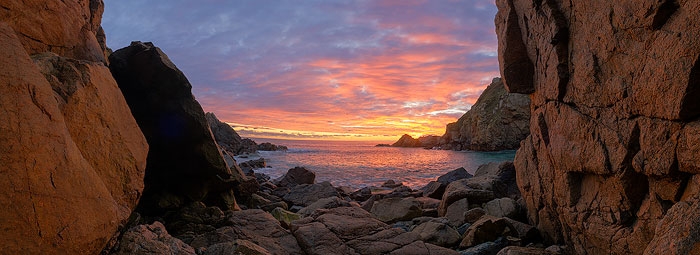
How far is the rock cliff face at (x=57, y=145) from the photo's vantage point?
3350mm

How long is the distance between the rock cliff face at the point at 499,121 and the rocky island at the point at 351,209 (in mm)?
68223

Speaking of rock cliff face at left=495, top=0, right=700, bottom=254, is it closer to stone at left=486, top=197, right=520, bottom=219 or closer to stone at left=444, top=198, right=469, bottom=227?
stone at left=486, top=197, right=520, bottom=219

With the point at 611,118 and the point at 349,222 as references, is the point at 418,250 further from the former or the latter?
the point at 611,118

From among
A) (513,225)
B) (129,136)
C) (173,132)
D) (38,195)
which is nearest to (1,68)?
(38,195)

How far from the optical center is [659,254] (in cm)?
332

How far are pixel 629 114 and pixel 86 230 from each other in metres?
6.82

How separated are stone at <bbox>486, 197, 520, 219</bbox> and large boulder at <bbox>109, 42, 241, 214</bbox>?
7.47m

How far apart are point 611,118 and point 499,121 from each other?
2909 inches

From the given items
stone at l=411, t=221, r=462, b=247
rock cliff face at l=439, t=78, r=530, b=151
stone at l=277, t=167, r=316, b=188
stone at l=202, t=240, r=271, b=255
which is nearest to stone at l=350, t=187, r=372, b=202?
stone at l=277, t=167, r=316, b=188

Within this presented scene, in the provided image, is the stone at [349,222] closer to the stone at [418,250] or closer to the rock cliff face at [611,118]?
the stone at [418,250]

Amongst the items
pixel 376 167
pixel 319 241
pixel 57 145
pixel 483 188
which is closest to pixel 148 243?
pixel 57 145

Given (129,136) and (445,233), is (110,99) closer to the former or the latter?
(129,136)

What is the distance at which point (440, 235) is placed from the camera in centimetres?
855

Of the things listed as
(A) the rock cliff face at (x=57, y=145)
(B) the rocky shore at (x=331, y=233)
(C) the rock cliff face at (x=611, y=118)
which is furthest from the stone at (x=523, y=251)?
(A) the rock cliff face at (x=57, y=145)
